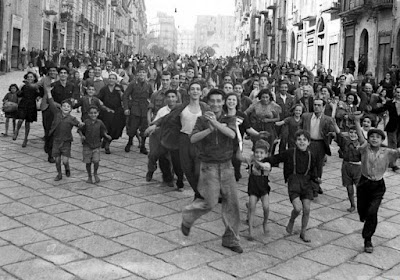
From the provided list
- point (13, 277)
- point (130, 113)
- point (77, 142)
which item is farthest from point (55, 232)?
point (77, 142)

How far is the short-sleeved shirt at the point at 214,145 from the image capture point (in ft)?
16.6

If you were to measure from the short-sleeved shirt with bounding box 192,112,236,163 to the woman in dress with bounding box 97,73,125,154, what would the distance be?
16.9 feet

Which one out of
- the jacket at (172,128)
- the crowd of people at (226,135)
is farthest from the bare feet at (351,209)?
the jacket at (172,128)

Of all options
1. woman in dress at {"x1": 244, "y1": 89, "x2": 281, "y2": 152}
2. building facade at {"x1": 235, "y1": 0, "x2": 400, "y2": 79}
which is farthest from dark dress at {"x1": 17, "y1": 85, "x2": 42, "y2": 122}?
building facade at {"x1": 235, "y1": 0, "x2": 400, "y2": 79}

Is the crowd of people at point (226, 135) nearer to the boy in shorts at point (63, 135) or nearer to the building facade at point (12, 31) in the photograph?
the boy in shorts at point (63, 135)

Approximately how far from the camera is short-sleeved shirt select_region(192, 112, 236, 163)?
5.07 meters

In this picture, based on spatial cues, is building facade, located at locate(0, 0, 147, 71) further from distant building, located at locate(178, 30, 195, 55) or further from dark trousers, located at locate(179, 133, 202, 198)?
distant building, located at locate(178, 30, 195, 55)

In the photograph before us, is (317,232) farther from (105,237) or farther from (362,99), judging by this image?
(362,99)

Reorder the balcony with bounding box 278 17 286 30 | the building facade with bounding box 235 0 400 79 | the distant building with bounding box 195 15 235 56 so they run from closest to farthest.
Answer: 1. the building facade with bounding box 235 0 400 79
2. the balcony with bounding box 278 17 286 30
3. the distant building with bounding box 195 15 235 56

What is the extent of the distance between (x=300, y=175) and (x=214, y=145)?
1101 mm

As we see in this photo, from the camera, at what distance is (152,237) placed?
17.6 ft

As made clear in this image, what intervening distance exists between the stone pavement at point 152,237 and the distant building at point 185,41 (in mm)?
174702

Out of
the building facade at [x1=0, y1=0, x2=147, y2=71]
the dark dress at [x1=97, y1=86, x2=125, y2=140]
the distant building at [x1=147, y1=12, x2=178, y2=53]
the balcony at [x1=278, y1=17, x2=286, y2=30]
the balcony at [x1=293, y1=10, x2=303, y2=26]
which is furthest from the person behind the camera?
the distant building at [x1=147, y1=12, x2=178, y2=53]

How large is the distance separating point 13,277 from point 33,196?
2657 mm
